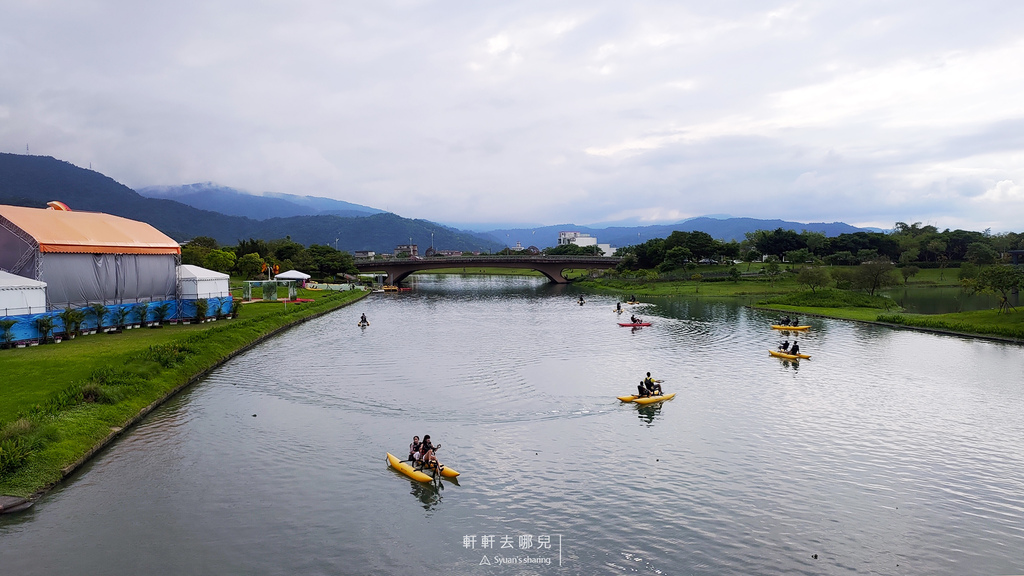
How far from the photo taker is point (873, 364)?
4025cm

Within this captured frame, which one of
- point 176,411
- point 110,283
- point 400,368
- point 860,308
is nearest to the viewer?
point 176,411

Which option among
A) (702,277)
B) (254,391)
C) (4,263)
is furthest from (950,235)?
(4,263)

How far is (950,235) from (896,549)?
149945mm

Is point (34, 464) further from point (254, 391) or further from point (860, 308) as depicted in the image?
point (860, 308)

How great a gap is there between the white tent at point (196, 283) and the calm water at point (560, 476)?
59.7ft

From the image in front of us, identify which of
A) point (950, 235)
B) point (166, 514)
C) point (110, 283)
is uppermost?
point (950, 235)

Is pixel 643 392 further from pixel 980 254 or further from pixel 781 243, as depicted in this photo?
pixel 781 243

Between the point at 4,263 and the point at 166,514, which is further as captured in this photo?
the point at 4,263

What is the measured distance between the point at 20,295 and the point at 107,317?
25.2 ft

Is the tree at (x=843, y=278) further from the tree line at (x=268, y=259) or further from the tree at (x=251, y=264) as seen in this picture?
the tree at (x=251, y=264)

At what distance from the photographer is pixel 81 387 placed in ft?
86.5

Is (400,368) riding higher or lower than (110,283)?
lower

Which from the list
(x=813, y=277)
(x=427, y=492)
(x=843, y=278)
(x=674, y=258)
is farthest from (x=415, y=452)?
(x=674, y=258)

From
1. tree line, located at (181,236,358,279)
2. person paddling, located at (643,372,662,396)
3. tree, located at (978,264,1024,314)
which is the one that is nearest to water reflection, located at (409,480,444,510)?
person paddling, located at (643,372,662,396)
